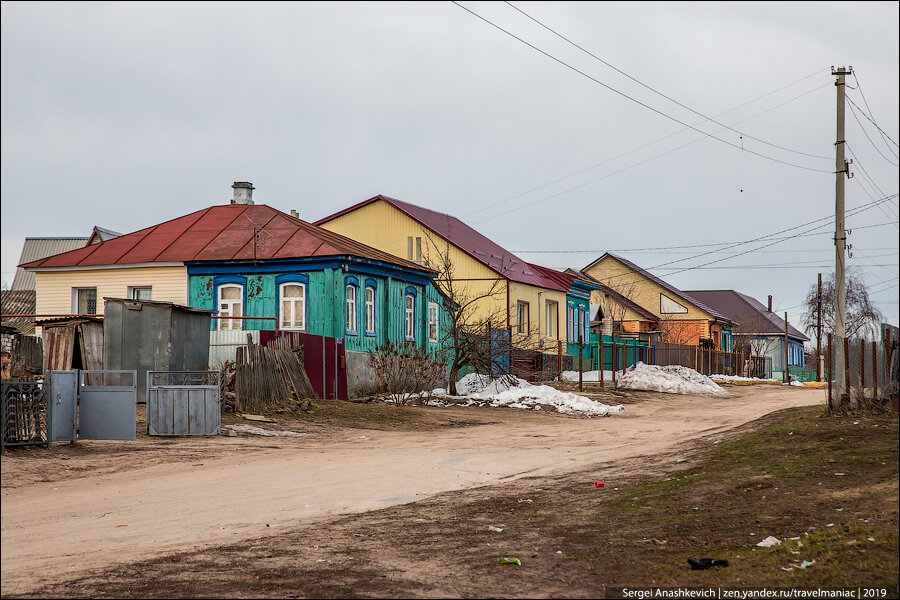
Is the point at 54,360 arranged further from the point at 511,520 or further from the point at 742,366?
the point at 742,366

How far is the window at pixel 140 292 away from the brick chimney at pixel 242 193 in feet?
20.7

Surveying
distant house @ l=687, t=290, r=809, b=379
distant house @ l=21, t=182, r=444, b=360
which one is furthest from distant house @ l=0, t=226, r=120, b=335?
distant house @ l=687, t=290, r=809, b=379

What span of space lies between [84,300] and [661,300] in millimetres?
46765

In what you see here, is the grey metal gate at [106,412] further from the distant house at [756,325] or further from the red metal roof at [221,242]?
the distant house at [756,325]

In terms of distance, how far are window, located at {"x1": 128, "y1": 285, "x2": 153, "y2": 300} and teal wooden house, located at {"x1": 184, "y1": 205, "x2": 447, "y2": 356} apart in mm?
1671

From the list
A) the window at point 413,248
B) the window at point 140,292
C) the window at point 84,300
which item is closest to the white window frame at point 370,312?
the window at point 140,292

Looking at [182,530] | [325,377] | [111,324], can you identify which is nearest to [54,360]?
[111,324]

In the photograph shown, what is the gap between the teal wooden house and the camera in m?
29.8

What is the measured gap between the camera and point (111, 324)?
23078 mm

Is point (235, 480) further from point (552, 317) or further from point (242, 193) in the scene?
point (552, 317)

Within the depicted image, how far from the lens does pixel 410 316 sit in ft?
112

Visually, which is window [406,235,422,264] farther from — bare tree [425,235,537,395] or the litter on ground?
the litter on ground

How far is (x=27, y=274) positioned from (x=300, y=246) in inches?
1589

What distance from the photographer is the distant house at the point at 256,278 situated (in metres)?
30.0
